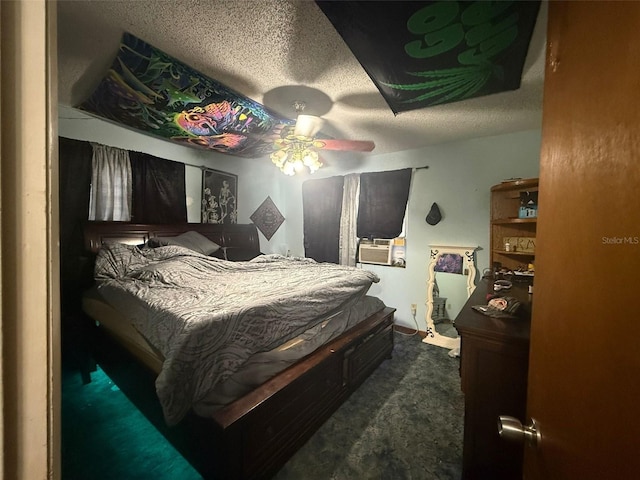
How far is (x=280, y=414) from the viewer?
142cm

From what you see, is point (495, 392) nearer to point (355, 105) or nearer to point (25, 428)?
point (25, 428)

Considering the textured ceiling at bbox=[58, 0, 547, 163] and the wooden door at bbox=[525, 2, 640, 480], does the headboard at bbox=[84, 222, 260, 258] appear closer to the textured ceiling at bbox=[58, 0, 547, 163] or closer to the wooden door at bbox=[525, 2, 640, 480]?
the textured ceiling at bbox=[58, 0, 547, 163]

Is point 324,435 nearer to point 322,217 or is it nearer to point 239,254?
point 239,254

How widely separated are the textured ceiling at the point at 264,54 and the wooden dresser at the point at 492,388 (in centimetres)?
149

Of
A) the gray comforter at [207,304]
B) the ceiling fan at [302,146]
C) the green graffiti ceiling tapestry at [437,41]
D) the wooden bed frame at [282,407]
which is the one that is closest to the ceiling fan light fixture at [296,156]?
the ceiling fan at [302,146]

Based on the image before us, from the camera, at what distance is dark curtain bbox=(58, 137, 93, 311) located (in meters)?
2.37

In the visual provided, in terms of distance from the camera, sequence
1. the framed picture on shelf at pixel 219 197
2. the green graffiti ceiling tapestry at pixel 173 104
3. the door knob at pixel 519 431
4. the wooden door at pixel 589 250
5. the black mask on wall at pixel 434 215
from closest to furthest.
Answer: the wooden door at pixel 589 250 → the door knob at pixel 519 431 → the green graffiti ceiling tapestry at pixel 173 104 → the black mask on wall at pixel 434 215 → the framed picture on shelf at pixel 219 197

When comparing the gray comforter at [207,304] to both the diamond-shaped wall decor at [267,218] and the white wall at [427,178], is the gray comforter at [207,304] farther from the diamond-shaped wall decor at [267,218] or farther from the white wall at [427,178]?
the diamond-shaped wall decor at [267,218]

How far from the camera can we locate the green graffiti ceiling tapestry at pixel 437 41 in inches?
44.7

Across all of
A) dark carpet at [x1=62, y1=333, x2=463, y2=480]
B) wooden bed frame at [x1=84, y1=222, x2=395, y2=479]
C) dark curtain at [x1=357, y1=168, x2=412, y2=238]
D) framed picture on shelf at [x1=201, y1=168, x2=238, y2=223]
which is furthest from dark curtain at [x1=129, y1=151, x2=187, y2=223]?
dark curtain at [x1=357, y1=168, x2=412, y2=238]

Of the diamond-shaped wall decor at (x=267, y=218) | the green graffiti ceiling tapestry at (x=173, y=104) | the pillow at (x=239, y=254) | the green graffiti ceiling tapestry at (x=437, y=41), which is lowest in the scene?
the pillow at (x=239, y=254)

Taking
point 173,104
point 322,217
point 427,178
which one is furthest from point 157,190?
point 427,178

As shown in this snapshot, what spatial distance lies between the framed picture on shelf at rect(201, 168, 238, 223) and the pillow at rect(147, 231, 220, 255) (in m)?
0.49

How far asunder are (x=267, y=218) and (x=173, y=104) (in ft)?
8.32
